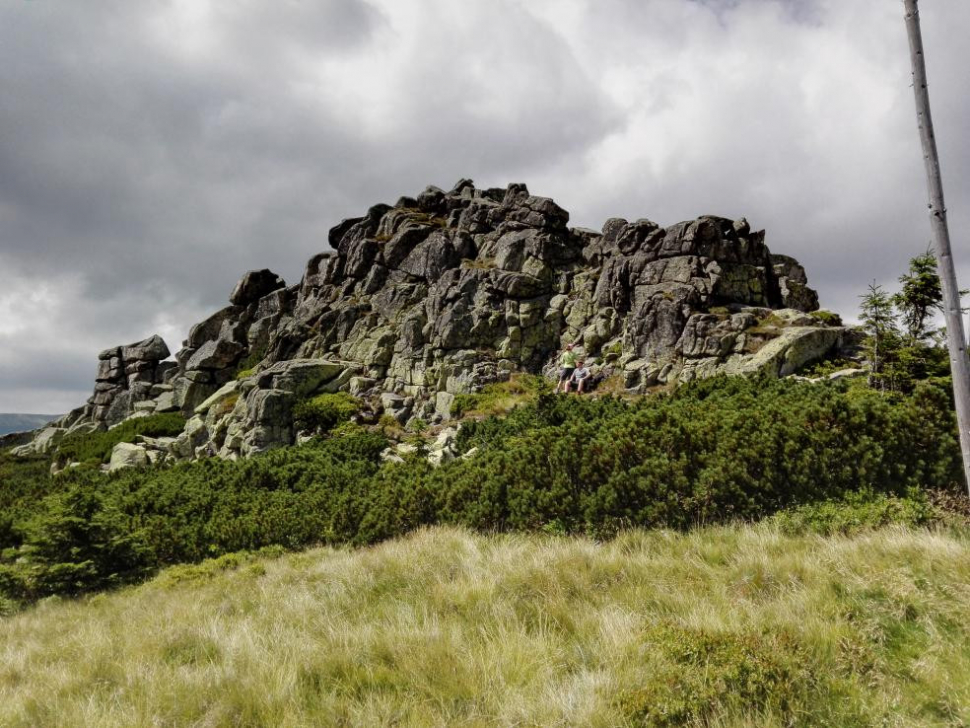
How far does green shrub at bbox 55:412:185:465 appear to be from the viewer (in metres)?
31.1

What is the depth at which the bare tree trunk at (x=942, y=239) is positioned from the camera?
4.95m

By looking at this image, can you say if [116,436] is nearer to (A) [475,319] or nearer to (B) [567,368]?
(A) [475,319]

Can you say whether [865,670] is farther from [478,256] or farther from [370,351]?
[478,256]

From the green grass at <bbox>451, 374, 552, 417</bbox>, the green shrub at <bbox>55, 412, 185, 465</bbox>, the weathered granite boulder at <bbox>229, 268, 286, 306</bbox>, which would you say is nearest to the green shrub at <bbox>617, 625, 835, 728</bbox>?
the green grass at <bbox>451, 374, 552, 417</bbox>

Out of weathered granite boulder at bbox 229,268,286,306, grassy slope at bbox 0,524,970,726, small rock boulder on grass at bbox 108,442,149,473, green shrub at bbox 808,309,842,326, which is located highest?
weathered granite boulder at bbox 229,268,286,306

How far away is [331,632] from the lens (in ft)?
17.7

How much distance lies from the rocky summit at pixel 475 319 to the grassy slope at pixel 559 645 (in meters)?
13.5

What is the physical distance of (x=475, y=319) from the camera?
3023cm

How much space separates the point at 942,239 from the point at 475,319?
25776 millimetres

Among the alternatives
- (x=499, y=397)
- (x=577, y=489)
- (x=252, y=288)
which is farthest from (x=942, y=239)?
(x=252, y=288)

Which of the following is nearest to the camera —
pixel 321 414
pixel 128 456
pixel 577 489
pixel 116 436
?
pixel 577 489

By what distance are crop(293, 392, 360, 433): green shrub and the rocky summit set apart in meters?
0.89

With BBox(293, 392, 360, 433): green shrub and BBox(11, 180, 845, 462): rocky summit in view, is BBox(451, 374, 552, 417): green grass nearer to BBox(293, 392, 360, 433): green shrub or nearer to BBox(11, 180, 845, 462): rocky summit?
BBox(11, 180, 845, 462): rocky summit

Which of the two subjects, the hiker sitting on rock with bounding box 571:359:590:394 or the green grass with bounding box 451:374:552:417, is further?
the green grass with bounding box 451:374:552:417
